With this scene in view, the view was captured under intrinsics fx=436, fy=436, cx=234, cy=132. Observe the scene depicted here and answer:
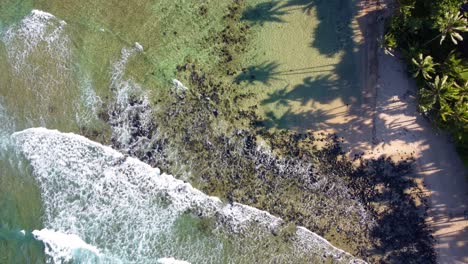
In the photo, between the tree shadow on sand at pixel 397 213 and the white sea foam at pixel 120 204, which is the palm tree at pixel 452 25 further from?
the white sea foam at pixel 120 204

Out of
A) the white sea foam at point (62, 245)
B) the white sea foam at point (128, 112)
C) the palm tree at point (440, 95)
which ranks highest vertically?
the white sea foam at point (128, 112)

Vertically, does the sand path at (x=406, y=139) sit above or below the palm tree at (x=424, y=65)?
below

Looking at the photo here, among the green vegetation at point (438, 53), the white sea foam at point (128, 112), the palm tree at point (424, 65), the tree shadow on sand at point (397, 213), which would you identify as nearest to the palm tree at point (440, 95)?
the green vegetation at point (438, 53)

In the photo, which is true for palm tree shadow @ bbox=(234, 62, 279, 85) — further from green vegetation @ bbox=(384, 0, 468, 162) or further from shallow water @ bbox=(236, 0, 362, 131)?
green vegetation @ bbox=(384, 0, 468, 162)

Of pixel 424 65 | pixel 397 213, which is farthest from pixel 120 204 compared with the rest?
pixel 424 65

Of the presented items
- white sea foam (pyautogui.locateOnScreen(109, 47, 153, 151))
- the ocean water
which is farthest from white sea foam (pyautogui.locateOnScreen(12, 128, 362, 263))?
white sea foam (pyautogui.locateOnScreen(109, 47, 153, 151))

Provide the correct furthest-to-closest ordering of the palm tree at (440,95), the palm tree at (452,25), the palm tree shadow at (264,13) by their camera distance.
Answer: the palm tree shadow at (264,13)
the palm tree at (440,95)
the palm tree at (452,25)

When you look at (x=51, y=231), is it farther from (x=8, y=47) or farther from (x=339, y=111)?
(x=339, y=111)

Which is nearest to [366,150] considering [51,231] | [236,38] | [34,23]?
[236,38]
